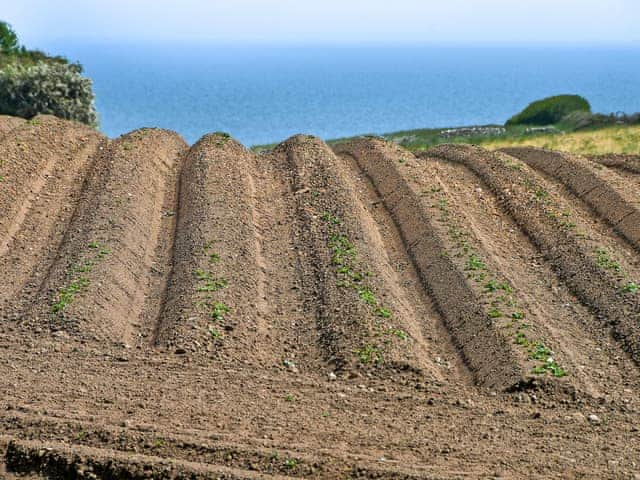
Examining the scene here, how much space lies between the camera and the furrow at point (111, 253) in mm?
11656

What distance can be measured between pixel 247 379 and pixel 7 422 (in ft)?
9.37

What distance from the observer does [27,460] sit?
8.49 metres

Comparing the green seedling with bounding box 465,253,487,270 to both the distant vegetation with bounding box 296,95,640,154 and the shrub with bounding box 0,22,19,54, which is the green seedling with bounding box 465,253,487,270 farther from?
the shrub with bounding box 0,22,19,54

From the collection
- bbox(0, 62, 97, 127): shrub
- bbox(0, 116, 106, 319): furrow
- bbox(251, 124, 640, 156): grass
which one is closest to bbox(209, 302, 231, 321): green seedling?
bbox(0, 116, 106, 319): furrow

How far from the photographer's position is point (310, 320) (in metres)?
12.3

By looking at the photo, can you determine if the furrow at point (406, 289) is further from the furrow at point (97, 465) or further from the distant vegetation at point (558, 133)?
the distant vegetation at point (558, 133)

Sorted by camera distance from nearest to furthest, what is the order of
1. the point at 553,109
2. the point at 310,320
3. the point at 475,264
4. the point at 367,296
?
1. the point at 310,320
2. the point at 367,296
3. the point at 475,264
4. the point at 553,109

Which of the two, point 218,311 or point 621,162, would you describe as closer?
point 218,311

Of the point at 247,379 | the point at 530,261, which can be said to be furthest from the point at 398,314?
the point at 530,261

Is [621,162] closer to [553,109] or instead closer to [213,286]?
[213,286]

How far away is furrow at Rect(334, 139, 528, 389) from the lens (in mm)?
11000

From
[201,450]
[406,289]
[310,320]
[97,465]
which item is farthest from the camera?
[406,289]

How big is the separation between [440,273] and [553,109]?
33568 mm

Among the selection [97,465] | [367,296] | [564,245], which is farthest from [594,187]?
[97,465]
